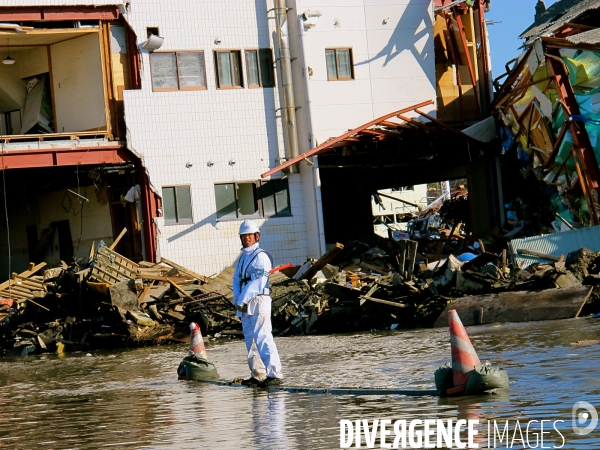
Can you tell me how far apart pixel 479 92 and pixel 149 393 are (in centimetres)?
2202

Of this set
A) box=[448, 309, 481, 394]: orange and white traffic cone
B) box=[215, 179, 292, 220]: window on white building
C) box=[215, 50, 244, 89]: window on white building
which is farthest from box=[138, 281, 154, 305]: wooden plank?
box=[448, 309, 481, 394]: orange and white traffic cone

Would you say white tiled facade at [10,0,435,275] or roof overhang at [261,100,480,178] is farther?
roof overhang at [261,100,480,178]

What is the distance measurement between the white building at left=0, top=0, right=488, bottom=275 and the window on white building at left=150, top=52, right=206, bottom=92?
0.03 m

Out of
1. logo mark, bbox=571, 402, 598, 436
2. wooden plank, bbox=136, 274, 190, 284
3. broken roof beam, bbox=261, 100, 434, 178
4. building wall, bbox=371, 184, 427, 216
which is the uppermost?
broken roof beam, bbox=261, 100, 434, 178

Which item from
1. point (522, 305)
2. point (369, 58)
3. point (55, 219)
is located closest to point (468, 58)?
point (369, 58)

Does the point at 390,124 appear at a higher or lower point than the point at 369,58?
lower

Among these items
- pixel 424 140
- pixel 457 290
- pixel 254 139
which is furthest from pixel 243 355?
pixel 424 140

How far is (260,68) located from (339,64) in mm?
2322

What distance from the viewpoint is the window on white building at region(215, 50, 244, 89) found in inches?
1140

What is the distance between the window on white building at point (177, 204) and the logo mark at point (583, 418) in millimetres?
21190

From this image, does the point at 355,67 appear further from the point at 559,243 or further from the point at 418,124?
the point at 559,243

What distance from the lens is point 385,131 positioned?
2952 cm

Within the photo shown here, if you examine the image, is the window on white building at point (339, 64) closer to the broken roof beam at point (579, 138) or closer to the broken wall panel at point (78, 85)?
the broken wall panel at point (78, 85)

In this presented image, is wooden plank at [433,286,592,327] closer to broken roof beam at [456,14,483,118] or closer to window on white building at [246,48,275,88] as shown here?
Result: window on white building at [246,48,275,88]
